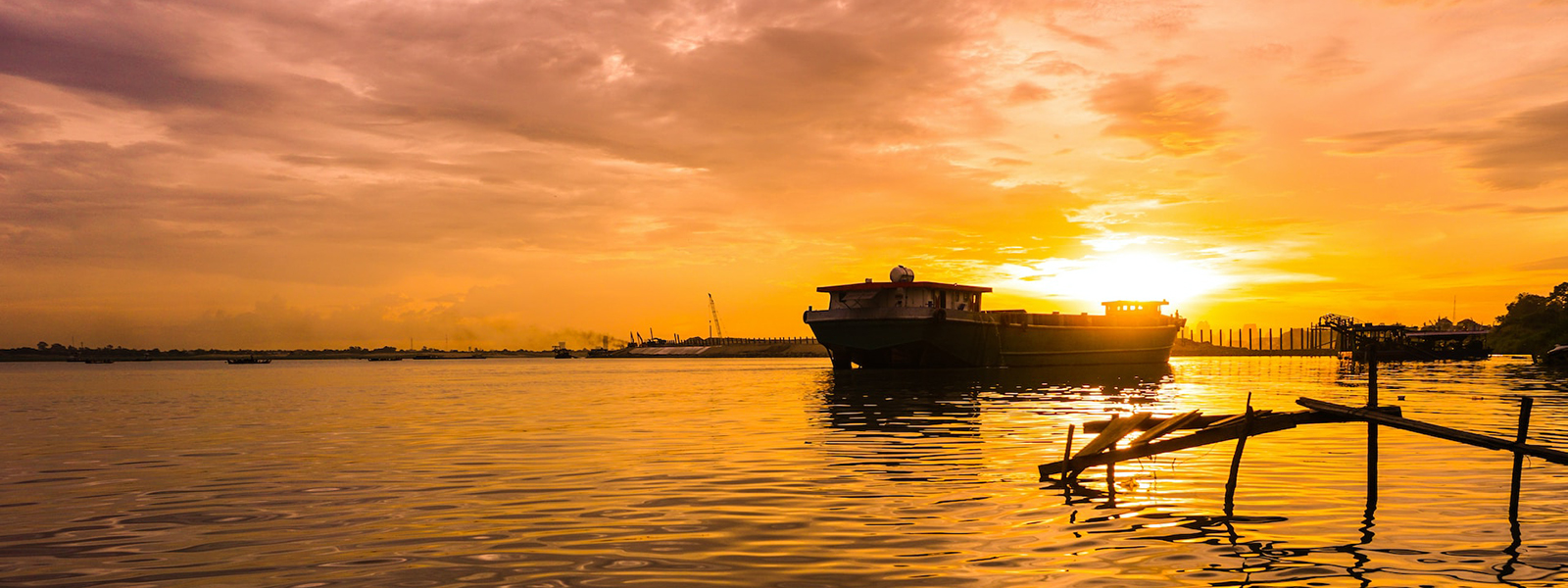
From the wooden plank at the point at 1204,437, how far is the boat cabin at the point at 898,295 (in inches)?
1862

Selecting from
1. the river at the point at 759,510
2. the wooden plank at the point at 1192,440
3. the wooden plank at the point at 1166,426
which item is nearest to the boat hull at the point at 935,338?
the river at the point at 759,510

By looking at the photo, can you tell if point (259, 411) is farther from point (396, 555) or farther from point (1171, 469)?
point (1171, 469)

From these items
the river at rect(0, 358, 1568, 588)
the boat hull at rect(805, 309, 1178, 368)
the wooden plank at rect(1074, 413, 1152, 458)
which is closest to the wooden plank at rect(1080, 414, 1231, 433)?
the wooden plank at rect(1074, 413, 1152, 458)

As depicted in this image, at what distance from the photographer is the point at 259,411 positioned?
3847cm

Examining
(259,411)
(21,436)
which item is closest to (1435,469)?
(21,436)

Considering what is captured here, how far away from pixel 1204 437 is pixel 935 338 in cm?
4900

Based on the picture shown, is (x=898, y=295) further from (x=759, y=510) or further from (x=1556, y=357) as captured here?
(x=1556, y=357)

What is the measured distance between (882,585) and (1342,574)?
15.7ft

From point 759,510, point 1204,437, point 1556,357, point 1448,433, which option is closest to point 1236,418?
Result: point 1204,437

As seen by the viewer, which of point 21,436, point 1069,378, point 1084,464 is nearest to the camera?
point 1084,464

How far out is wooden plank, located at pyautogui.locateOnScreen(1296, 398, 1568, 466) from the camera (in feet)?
38.2

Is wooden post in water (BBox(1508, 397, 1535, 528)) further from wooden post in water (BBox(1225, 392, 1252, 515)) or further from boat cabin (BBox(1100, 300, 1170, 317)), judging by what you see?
boat cabin (BBox(1100, 300, 1170, 317))

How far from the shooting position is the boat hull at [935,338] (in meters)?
62.2

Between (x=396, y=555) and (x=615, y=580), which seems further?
(x=396, y=555)
